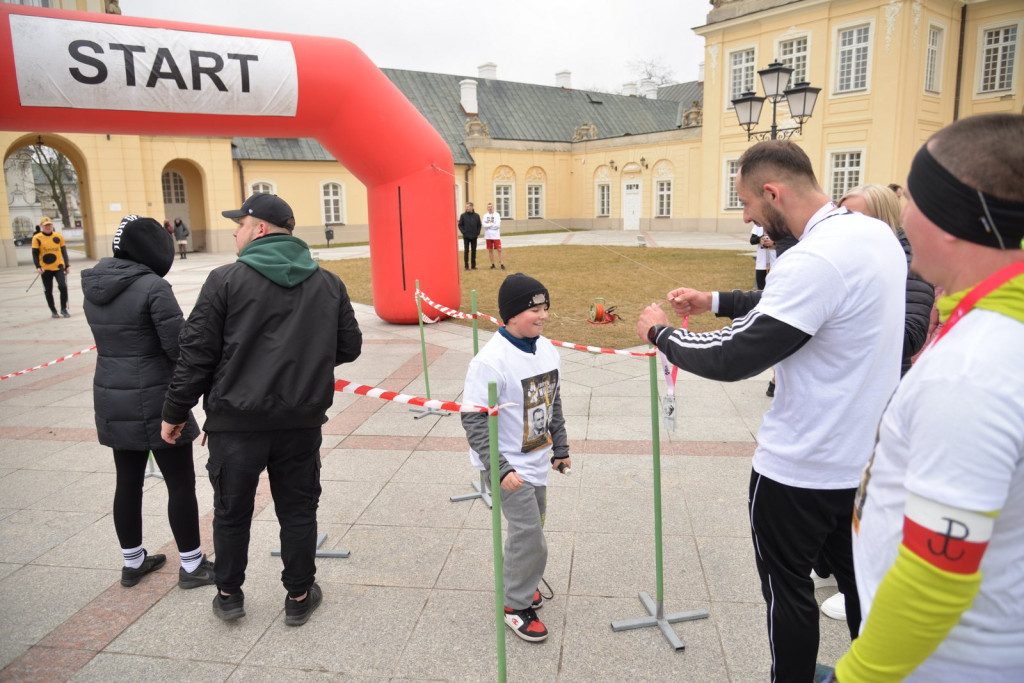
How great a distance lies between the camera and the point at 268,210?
3.17 metres

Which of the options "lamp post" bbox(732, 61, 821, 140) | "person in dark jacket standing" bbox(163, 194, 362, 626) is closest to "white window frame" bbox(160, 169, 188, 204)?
"lamp post" bbox(732, 61, 821, 140)

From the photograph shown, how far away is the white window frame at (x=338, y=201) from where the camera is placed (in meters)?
35.8

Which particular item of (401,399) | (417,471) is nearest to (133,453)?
(401,399)

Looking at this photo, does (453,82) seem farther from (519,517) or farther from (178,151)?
(519,517)

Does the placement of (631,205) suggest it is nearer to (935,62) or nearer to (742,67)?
(742,67)

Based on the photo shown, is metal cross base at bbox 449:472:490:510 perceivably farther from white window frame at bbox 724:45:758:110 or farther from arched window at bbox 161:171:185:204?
arched window at bbox 161:171:185:204

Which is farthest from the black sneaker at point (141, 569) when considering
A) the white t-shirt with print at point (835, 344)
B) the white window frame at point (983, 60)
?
the white window frame at point (983, 60)

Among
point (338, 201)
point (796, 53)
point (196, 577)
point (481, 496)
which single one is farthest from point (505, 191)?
point (196, 577)

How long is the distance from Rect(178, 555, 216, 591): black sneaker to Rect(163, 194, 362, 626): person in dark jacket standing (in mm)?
374

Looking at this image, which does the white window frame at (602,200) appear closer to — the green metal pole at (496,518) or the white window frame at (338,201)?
the white window frame at (338,201)

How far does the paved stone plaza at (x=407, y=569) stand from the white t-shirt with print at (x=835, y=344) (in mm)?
1202

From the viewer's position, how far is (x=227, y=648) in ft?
10.3

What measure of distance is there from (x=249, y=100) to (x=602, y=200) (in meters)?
33.3

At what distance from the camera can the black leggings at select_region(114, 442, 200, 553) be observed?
142 inches
